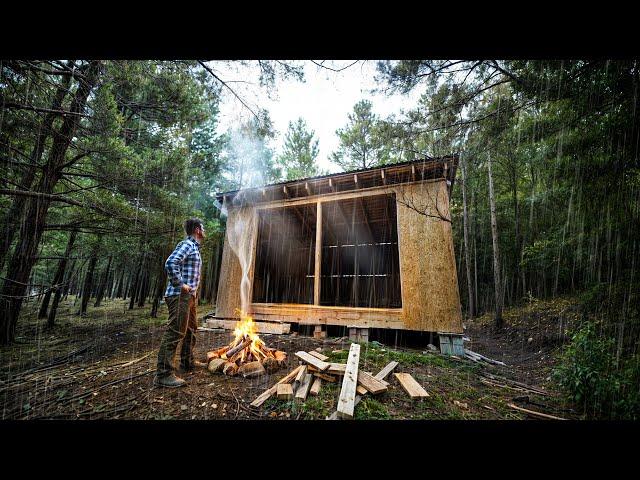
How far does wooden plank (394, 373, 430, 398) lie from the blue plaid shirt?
3.49m

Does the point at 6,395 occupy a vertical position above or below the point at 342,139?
below

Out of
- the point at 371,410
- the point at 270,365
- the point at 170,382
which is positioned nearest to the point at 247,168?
the point at 270,365

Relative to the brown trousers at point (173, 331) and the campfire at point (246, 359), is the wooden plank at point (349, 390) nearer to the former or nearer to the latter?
the campfire at point (246, 359)

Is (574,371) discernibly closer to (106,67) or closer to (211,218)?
(106,67)

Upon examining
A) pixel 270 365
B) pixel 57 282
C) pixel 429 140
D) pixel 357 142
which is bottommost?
pixel 270 365

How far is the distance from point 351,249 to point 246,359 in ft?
26.5

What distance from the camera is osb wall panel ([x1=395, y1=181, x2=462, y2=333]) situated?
5.87 meters

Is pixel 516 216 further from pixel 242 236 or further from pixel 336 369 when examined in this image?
pixel 336 369

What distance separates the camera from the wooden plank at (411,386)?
346 centimetres

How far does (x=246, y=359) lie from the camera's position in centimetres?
438

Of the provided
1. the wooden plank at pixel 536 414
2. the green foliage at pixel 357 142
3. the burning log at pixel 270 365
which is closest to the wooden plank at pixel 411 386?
the wooden plank at pixel 536 414
